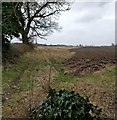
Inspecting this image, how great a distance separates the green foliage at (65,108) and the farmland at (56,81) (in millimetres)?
1471

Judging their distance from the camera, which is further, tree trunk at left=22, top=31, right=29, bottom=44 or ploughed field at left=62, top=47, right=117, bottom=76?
tree trunk at left=22, top=31, right=29, bottom=44

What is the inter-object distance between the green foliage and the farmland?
1.47 m

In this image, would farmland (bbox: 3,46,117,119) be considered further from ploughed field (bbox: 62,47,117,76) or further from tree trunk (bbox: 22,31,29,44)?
tree trunk (bbox: 22,31,29,44)

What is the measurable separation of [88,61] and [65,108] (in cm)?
986

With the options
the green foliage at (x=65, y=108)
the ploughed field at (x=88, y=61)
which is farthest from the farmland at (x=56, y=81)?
the green foliage at (x=65, y=108)

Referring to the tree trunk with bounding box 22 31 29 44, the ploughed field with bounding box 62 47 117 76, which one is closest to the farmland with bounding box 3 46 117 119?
the ploughed field with bounding box 62 47 117 76

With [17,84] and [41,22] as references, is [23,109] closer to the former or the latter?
[17,84]

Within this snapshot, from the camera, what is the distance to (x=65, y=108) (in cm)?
706

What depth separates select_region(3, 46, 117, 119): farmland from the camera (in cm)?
952

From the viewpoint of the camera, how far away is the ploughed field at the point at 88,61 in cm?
1438

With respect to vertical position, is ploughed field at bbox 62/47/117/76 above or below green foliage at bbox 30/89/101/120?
above

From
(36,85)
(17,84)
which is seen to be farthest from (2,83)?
(36,85)

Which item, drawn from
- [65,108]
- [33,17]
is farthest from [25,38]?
[65,108]

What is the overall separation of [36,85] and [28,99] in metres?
1.85
